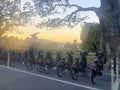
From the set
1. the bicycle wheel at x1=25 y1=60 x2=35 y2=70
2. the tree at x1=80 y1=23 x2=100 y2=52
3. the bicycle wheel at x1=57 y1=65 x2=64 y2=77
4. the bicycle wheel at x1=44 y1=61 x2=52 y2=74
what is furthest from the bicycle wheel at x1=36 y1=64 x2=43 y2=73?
the tree at x1=80 y1=23 x2=100 y2=52

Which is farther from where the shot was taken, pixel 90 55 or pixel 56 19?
pixel 56 19

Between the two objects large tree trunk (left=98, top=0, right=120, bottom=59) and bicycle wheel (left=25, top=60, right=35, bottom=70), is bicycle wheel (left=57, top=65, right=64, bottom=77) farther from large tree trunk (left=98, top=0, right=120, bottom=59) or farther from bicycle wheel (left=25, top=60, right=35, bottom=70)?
bicycle wheel (left=25, top=60, right=35, bottom=70)

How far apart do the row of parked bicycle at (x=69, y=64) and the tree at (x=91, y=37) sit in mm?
8368

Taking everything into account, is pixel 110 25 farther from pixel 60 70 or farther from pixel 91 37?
pixel 91 37

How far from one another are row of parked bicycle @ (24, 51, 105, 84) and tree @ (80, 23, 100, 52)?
27.5ft

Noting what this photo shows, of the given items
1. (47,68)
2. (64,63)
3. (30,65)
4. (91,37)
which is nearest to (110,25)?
(64,63)

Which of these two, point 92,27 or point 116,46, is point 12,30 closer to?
point 92,27

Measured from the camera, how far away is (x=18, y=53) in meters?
19.3

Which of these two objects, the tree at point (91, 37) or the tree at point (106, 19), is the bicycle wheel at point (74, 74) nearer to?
the tree at point (106, 19)

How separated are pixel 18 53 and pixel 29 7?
151 inches

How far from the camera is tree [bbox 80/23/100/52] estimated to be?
23375 mm

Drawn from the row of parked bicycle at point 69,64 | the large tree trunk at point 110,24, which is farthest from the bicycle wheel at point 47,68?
the large tree trunk at point 110,24

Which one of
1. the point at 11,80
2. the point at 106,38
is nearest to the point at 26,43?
the point at 106,38

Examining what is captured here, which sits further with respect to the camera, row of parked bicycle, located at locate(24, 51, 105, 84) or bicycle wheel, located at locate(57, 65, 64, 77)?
bicycle wheel, located at locate(57, 65, 64, 77)
